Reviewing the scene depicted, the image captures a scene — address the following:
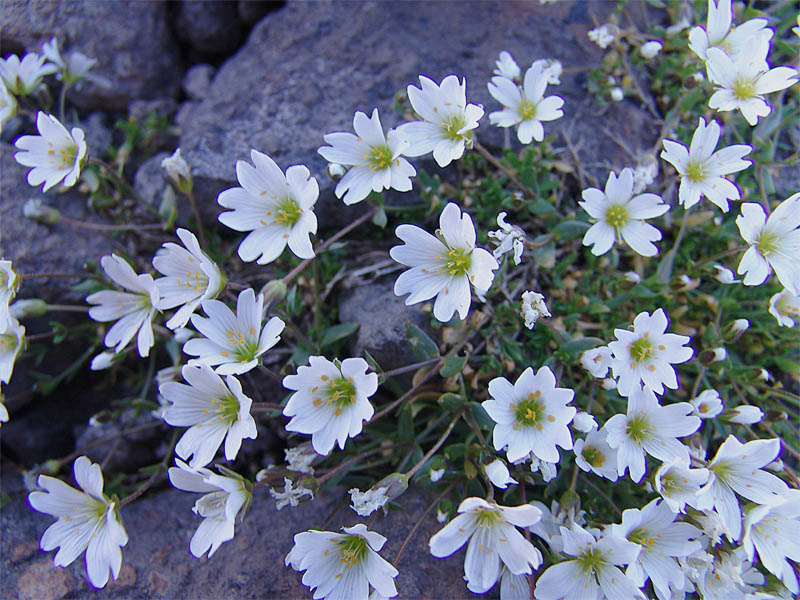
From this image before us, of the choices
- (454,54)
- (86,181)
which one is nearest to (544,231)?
(454,54)

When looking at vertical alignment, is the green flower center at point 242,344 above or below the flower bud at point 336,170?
below

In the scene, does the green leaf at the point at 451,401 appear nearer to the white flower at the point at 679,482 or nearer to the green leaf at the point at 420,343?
the green leaf at the point at 420,343

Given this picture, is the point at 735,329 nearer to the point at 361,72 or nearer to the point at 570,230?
the point at 570,230

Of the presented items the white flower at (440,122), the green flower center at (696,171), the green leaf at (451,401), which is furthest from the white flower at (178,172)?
the green flower center at (696,171)

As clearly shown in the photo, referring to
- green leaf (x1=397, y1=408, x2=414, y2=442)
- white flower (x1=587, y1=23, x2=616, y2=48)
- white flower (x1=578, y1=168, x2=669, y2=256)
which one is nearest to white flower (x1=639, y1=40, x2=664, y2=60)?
white flower (x1=587, y1=23, x2=616, y2=48)

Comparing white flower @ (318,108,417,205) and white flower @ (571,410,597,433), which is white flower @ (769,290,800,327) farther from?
white flower @ (318,108,417,205)

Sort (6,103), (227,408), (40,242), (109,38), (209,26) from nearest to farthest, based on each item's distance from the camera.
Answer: (227,408), (6,103), (40,242), (109,38), (209,26)

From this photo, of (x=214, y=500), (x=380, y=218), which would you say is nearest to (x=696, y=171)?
(x=380, y=218)
